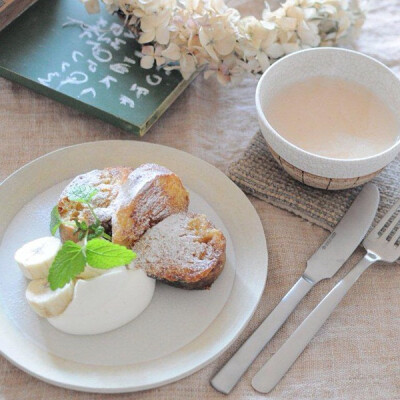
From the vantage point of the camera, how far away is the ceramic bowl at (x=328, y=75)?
4.03ft

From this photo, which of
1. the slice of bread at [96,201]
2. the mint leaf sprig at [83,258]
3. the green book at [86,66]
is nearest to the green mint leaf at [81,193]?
the slice of bread at [96,201]

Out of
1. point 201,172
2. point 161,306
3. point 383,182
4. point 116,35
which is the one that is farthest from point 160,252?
point 116,35

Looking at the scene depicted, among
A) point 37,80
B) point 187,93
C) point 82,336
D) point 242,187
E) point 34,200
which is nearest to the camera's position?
point 82,336

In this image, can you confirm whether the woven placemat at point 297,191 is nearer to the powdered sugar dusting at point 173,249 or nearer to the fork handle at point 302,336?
the fork handle at point 302,336

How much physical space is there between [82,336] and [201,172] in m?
0.45

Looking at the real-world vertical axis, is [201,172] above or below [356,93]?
below

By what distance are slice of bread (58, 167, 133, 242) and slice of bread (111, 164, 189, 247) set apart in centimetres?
2

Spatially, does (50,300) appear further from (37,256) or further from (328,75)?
(328,75)

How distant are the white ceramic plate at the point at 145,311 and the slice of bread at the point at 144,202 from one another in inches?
4.7

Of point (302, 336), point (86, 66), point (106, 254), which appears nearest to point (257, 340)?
point (302, 336)

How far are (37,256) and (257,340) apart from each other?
425mm

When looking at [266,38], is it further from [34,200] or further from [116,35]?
[34,200]

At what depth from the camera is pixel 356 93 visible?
1411 mm

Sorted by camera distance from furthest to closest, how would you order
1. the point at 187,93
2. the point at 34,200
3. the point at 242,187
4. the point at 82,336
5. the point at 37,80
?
the point at 187,93
the point at 37,80
the point at 242,187
the point at 34,200
the point at 82,336
